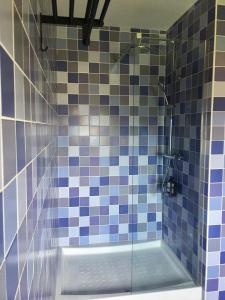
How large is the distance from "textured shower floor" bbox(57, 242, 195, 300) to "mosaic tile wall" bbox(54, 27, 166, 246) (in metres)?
0.12

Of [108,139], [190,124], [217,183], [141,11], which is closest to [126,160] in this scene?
[108,139]

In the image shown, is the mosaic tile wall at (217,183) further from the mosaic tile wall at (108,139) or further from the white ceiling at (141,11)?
A: the mosaic tile wall at (108,139)

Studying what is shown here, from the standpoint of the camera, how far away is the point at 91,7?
1.24 metres

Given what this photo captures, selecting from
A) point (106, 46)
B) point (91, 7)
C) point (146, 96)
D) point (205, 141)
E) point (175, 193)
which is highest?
point (106, 46)

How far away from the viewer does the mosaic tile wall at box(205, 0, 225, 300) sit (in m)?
1.62

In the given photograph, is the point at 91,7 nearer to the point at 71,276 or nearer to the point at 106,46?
the point at 106,46

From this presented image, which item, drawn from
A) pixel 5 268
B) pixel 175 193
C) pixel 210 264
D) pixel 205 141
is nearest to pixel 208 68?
pixel 205 141

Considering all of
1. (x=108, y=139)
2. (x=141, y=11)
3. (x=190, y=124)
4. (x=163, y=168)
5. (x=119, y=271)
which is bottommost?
(x=119, y=271)

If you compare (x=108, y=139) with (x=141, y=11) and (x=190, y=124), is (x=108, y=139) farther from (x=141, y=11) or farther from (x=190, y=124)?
(x=141, y=11)

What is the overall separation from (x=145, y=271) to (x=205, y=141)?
1.17 meters

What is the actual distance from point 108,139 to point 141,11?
109 centimetres

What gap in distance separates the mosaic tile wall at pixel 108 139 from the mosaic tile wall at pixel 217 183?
0.70 m

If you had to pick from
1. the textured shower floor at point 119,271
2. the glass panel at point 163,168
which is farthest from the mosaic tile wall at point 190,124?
the textured shower floor at point 119,271

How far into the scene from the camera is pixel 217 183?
5.53ft
